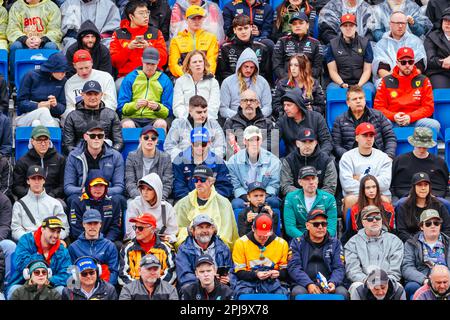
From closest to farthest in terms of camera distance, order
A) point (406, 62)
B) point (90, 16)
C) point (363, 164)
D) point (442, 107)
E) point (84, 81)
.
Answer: point (363, 164), point (84, 81), point (406, 62), point (442, 107), point (90, 16)

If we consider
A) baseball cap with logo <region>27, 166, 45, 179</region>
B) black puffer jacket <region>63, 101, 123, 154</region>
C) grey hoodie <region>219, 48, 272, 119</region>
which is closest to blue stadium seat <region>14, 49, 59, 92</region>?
black puffer jacket <region>63, 101, 123, 154</region>

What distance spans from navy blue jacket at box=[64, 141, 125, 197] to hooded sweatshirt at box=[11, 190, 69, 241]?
0.45m

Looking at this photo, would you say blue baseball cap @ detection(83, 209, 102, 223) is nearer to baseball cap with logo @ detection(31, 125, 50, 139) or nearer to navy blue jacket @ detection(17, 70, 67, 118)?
baseball cap with logo @ detection(31, 125, 50, 139)

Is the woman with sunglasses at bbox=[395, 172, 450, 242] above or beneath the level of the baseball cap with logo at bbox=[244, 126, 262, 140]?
beneath

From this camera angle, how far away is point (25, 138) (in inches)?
819

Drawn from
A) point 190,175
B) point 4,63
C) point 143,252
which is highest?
point 4,63

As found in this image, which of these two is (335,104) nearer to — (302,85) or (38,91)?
(302,85)

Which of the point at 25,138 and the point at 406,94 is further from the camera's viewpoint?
the point at 406,94

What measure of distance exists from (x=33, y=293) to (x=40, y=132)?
8.59 feet

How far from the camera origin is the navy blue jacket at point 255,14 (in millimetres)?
23203

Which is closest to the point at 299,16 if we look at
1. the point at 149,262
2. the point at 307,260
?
the point at 307,260

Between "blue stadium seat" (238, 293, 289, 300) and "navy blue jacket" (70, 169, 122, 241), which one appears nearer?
"blue stadium seat" (238, 293, 289, 300)

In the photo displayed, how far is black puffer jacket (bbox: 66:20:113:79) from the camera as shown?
22.0 m
